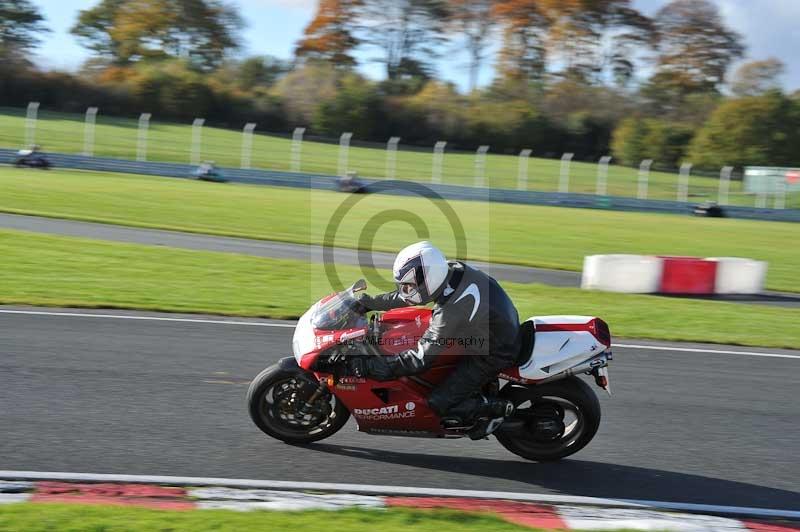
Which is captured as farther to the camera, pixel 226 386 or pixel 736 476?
pixel 226 386

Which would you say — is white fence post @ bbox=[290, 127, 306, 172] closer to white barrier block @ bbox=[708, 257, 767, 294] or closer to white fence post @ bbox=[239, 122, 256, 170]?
white fence post @ bbox=[239, 122, 256, 170]

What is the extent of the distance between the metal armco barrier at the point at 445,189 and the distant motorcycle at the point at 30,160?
82 centimetres

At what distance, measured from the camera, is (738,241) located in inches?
1083

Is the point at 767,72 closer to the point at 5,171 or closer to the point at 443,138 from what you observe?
the point at 443,138

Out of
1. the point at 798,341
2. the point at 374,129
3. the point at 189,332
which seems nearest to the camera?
the point at 189,332

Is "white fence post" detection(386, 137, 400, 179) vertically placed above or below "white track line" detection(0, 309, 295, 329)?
above

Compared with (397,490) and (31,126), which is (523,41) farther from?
(397,490)

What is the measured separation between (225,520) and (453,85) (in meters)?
56.3

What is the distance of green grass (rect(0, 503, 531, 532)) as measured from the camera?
4570mm

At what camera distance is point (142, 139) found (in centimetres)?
4034

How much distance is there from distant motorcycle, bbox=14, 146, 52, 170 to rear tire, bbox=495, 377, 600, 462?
101 feet

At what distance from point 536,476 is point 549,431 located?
36cm

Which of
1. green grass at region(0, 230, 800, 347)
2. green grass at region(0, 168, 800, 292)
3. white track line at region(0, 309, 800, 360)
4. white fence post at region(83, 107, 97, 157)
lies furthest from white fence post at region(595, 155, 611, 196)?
white track line at region(0, 309, 800, 360)

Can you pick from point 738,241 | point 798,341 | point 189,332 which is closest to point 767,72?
point 738,241
